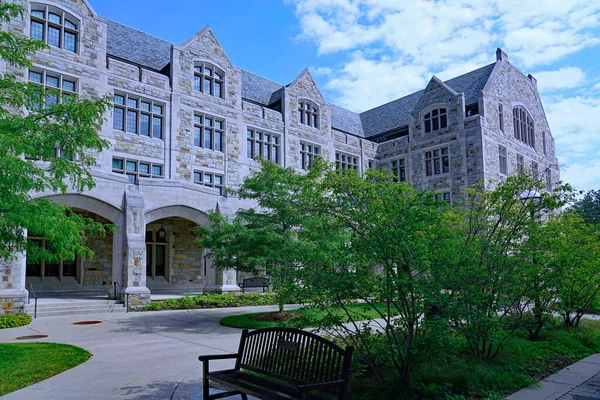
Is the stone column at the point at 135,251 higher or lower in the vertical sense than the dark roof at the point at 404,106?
lower

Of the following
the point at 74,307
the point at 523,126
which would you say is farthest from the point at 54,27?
the point at 523,126

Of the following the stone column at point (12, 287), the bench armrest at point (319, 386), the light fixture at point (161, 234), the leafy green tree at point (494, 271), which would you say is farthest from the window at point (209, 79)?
the bench armrest at point (319, 386)

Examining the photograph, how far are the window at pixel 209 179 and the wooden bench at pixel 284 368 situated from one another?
16976 mm

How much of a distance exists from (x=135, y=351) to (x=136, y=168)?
1284 cm

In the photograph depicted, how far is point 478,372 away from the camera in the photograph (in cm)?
605

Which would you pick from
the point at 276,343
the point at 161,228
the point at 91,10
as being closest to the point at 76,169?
the point at 276,343

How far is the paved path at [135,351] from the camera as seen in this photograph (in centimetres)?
578

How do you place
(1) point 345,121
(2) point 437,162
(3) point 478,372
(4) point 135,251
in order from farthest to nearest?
(1) point 345,121 < (2) point 437,162 < (4) point 135,251 < (3) point 478,372

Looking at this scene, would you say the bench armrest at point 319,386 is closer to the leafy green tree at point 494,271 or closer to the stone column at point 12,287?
the leafy green tree at point 494,271

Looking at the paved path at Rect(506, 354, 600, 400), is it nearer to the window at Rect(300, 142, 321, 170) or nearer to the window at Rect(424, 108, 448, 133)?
the window at Rect(300, 142, 321, 170)

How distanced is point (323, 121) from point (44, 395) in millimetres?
24696

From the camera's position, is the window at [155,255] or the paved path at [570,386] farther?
the window at [155,255]

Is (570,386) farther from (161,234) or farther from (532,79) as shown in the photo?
(532,79)

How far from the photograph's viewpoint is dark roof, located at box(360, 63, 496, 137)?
30094mm
